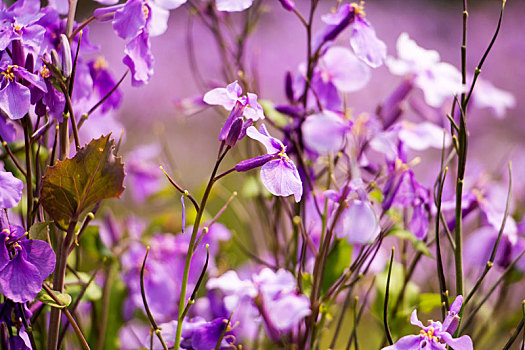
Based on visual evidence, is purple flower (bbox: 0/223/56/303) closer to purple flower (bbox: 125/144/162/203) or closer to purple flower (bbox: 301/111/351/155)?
purple flower (bbox: 301/111/351/155)

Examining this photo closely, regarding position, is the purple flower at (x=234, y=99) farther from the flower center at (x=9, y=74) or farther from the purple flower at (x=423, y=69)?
the purple flower at (x=423, y=69)

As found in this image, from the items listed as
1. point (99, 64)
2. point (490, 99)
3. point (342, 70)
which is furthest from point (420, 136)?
point (99, 64)

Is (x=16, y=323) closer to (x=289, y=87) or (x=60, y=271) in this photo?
(x=60, y=271)

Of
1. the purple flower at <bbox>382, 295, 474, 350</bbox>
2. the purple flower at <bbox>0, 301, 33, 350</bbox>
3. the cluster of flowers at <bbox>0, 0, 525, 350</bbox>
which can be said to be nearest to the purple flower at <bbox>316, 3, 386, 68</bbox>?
the cluster of flowers at <bbox>0, 0, 525, 350</bbox>

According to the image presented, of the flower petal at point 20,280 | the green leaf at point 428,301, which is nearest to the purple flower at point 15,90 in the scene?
the flower petal at point 20,280

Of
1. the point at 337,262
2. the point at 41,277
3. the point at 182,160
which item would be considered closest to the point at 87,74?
the point at 41,277

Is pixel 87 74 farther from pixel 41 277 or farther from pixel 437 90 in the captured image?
pixel 437 90
